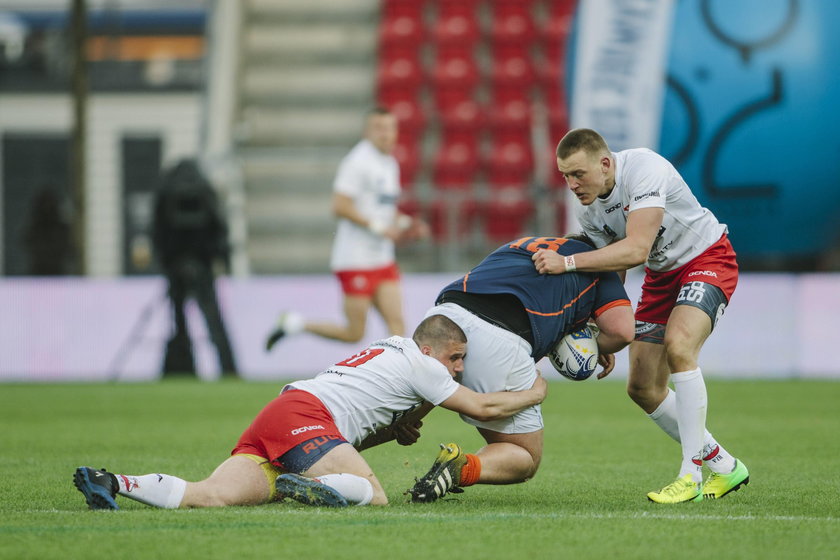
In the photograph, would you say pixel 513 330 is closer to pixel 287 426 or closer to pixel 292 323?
pixel 287 426

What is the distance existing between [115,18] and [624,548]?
2894 cm

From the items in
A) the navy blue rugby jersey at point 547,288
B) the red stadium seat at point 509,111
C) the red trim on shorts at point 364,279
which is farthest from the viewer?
the red stadium seat at point 509,111

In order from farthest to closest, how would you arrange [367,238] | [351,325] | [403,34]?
[403,34] → [367,238] → [351,325]

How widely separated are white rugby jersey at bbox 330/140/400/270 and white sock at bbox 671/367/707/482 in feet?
20.0

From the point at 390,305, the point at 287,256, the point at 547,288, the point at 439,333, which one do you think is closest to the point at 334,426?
the point at 439,333

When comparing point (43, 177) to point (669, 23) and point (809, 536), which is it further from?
point (809, 536)

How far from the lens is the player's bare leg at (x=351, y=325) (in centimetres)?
1155

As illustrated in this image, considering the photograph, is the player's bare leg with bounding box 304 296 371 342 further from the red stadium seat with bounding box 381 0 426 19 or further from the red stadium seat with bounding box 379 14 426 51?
the red stadium seat with bounding box 381 0 426 19

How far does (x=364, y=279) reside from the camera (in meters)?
11.7

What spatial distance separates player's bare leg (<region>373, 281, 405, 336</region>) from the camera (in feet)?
37.9

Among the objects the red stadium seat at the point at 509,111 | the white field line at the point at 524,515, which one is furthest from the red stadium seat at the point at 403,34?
the white field line at the point at 524,515

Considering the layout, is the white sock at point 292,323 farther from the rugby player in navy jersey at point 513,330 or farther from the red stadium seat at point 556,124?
the red stadium seat at point 556,124

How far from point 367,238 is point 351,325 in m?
0.80

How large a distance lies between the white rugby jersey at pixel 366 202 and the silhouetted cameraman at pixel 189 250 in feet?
9.07
